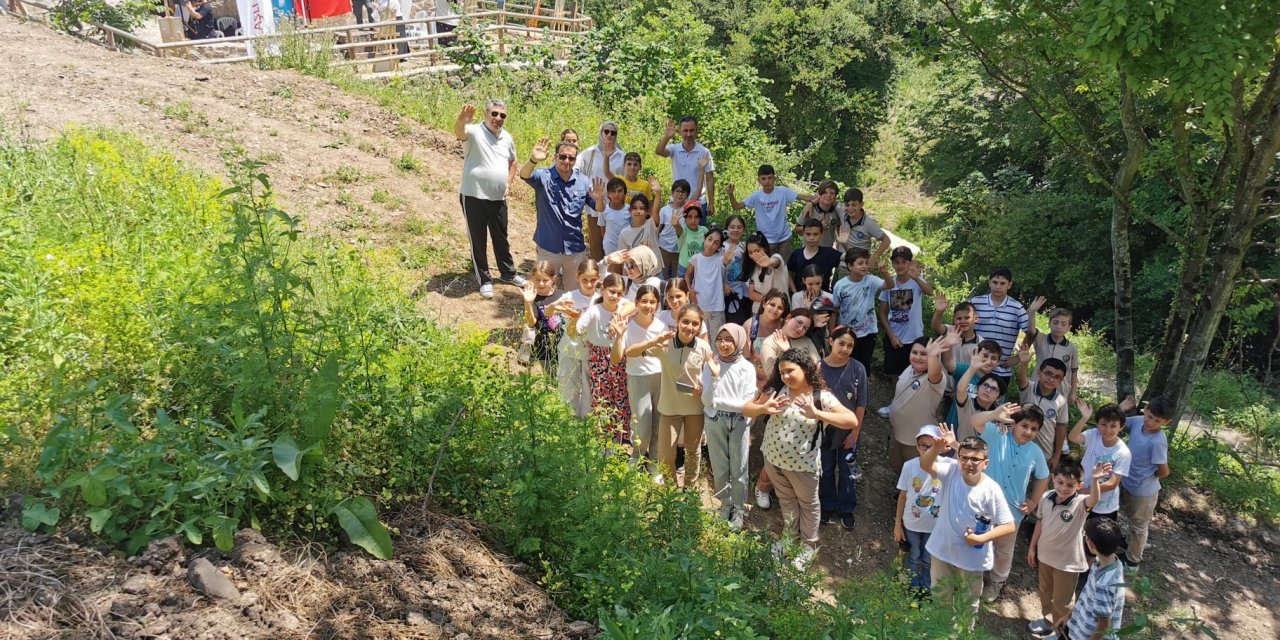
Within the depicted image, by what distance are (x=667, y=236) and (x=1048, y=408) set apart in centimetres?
373

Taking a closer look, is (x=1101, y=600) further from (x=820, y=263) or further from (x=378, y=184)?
(x=378, y=184)

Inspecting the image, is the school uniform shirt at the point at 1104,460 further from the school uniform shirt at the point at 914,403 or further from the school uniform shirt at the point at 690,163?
the school uniform shirt at the point at 690,163

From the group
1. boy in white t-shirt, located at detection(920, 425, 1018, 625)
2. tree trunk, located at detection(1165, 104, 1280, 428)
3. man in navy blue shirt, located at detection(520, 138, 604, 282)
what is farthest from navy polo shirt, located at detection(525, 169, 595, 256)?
tree trunk, located at detection(1165, 104, 1280, 428)

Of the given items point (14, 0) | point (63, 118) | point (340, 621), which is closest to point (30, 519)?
point (340, 621)

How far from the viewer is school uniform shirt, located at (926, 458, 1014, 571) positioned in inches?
209

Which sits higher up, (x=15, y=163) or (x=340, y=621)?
(x=15, y=163)

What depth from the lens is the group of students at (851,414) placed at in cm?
552

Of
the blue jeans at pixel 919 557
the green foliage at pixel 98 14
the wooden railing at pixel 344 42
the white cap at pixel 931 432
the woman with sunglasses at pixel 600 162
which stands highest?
the green foliage at pixel 98 14

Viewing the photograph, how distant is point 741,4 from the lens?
26266 mm

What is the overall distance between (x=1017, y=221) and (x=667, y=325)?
48.4 feet

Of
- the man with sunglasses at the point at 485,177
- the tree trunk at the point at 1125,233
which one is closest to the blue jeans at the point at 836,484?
the man with sunglasses at the point at 485,177

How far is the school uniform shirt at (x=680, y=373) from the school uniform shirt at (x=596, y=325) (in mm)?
444

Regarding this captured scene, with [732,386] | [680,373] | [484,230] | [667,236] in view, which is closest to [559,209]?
[484,230]

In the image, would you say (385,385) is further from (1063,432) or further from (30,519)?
(1063,432)
